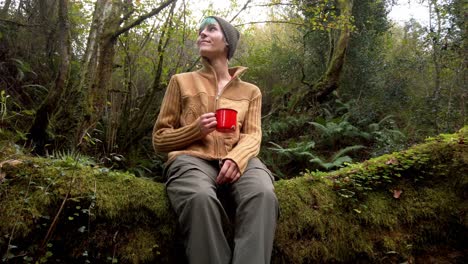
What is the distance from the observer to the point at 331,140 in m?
7.98

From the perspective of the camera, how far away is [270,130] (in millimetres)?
8633

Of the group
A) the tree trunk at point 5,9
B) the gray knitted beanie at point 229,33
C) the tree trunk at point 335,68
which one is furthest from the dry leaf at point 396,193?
the tree trunk at point 5,9

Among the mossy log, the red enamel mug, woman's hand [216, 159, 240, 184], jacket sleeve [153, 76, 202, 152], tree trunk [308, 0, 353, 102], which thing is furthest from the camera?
tree trunk [308, 0, 353, 102]

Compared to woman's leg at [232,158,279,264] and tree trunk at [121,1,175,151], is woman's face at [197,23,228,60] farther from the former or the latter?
tree trunk at [121,1,175,151]

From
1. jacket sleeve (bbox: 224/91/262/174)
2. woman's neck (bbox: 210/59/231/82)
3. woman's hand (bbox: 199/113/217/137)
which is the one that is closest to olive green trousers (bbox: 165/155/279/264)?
jacket sleeve (bbox: 224/91/262/174)

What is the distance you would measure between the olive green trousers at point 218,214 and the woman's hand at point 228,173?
0.04 m

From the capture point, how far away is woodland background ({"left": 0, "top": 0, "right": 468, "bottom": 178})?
552 centimetres

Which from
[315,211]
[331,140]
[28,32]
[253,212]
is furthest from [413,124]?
[28,32]

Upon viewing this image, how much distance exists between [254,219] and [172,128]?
1028mm

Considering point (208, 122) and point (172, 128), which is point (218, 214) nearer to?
point (208, 122)

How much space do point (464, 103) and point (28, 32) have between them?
9.23m

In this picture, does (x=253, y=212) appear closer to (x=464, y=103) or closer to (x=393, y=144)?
(x=393, y=144)

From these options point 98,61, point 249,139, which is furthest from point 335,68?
point 249,139

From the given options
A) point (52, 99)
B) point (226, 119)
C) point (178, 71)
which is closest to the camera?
point (226, 119)
